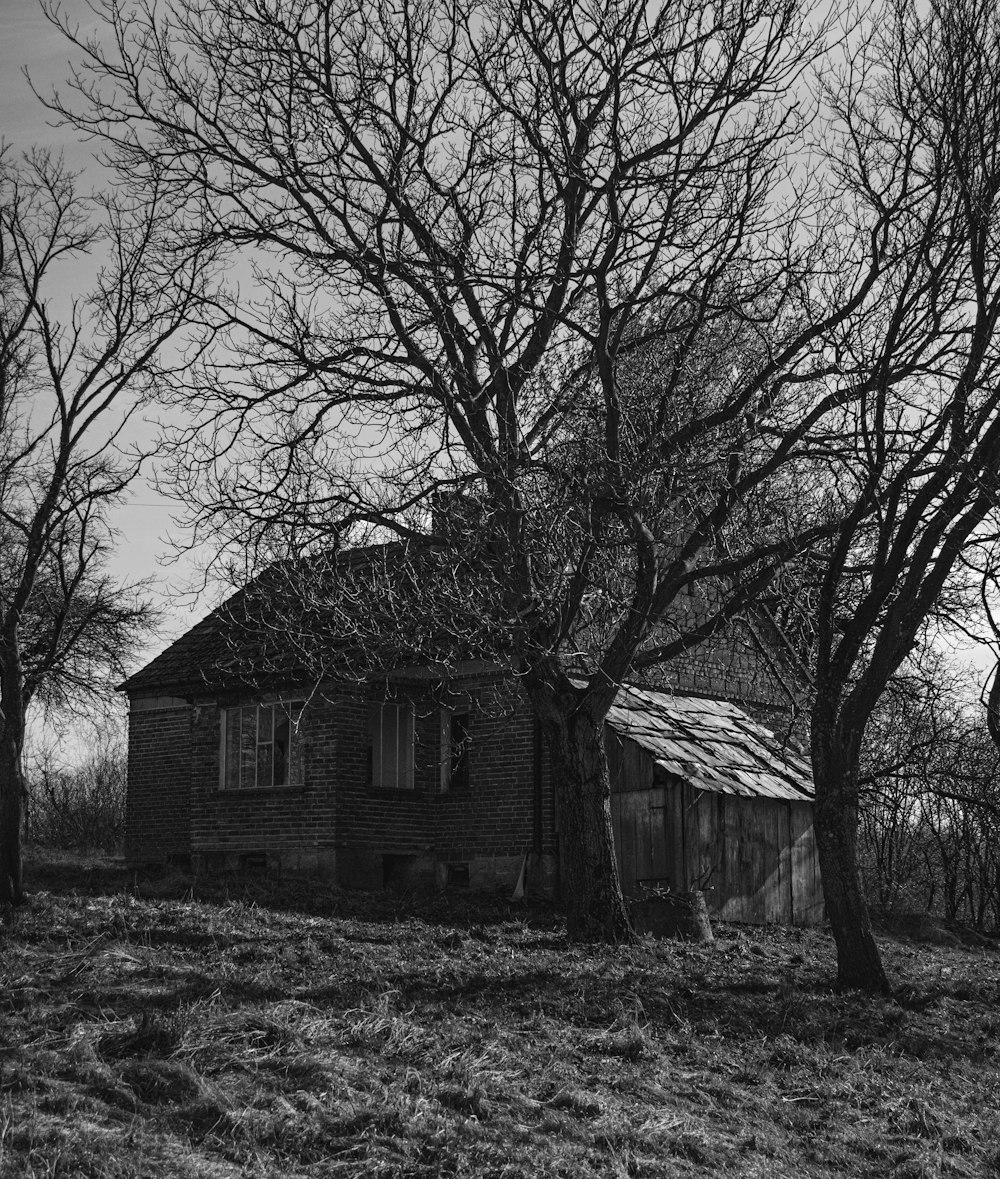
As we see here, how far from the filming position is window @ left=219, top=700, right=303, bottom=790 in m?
20.6

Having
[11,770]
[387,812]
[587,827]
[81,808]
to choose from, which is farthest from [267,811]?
[81,808]

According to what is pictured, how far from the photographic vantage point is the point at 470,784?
794 inches

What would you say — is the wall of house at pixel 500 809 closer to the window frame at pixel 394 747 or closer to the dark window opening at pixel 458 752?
the dark window opening at pixel 458 752

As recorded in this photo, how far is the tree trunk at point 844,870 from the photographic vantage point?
12.1 metres

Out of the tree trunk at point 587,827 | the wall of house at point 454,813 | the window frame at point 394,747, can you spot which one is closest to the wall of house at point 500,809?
the wall of house at point 454,813

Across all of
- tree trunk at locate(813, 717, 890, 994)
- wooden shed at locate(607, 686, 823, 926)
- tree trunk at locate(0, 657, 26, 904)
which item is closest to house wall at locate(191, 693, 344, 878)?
wooden shed at locate(607, 686, 823, 926)

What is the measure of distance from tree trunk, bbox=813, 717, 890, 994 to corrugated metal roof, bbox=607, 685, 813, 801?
16.9 ft

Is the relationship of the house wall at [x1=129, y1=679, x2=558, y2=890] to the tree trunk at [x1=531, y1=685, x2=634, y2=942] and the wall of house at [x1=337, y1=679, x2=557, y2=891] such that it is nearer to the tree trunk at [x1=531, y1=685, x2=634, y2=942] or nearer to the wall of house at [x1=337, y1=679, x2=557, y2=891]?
the wall of house at [x1=337, y1=679, x2=557, y2=891]

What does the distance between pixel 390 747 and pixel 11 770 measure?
8.04 metres

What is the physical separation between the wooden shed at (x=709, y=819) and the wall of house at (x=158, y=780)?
8.46 meters

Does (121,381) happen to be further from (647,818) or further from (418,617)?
(647,818)

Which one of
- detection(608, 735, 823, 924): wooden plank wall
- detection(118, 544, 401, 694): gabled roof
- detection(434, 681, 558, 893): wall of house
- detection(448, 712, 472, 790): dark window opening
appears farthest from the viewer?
detection(448, 712, 472, 790): dark window opening

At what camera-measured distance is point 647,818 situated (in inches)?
708

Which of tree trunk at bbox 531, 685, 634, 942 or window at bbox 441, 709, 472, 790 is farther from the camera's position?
window at bbox 441, 709, 472, 790
